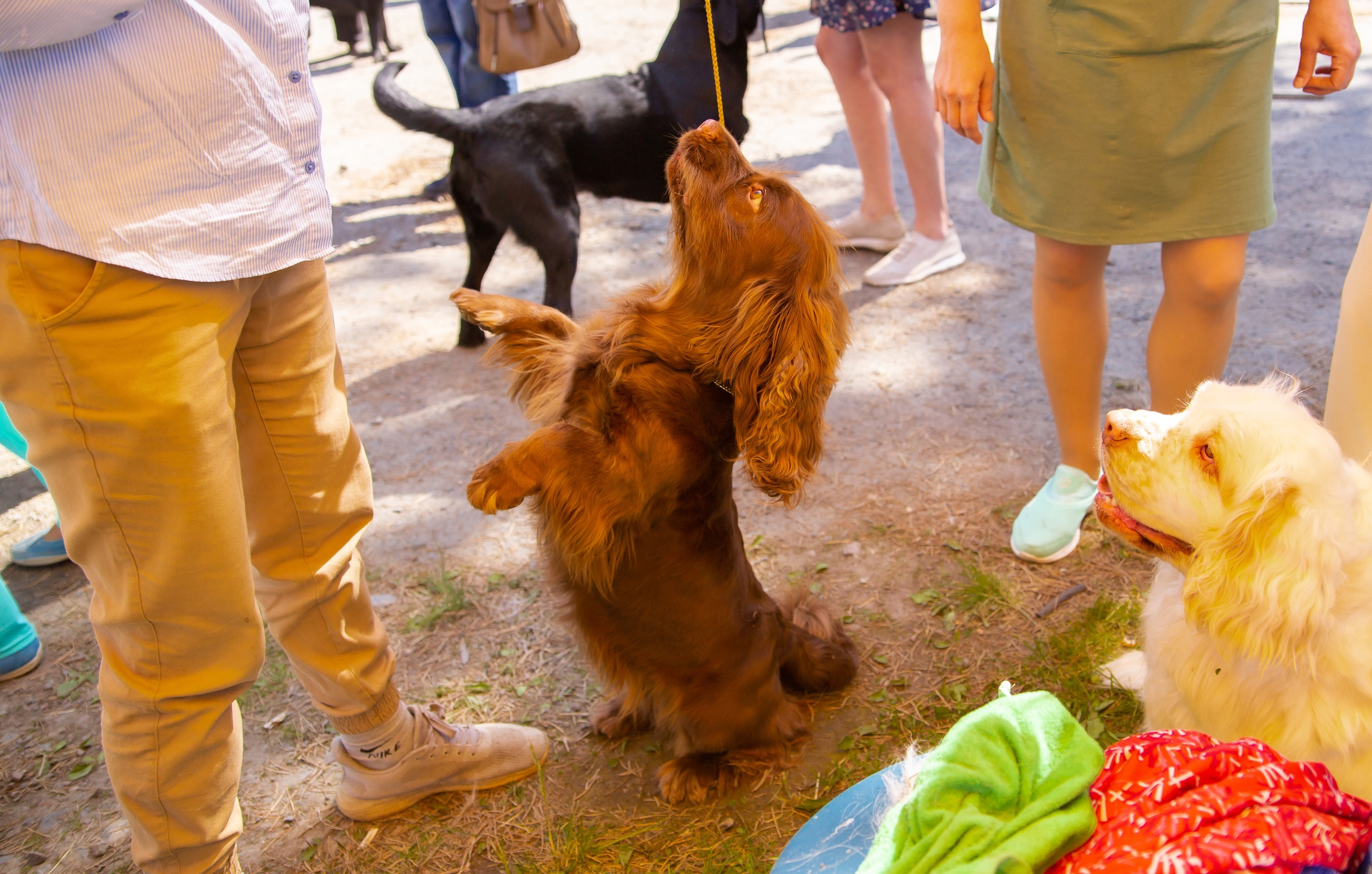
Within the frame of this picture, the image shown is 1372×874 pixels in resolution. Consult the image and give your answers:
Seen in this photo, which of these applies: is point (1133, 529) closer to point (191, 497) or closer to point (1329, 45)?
point (1329, 45)

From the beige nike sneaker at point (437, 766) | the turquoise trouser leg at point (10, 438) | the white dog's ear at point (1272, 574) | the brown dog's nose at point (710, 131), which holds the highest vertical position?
the brown dog's nose at point (710, 131)

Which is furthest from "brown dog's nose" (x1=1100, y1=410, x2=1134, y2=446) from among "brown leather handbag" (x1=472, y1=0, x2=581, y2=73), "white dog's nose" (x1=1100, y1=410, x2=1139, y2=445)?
"brown leather handbag" (x1=472, y1=0, x2=581, y2=73)

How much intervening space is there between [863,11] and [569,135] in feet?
4.84

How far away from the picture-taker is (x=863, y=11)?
4301mm

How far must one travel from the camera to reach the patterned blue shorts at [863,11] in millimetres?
4258

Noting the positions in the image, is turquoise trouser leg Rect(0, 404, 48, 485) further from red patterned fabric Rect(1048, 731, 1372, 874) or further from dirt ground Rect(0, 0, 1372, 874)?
red patterned fabric Rect(1048, 731, 1372, 874)

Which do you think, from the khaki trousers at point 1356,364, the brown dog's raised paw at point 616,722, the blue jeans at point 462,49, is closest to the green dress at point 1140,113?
the khaki trousers at point 1356,364

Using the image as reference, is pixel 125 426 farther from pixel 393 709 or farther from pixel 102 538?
pixel 393 709

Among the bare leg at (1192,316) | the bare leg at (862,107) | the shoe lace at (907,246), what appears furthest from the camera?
the shoe lace at (907,246)

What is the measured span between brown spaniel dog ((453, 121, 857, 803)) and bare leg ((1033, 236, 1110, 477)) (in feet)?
2.91

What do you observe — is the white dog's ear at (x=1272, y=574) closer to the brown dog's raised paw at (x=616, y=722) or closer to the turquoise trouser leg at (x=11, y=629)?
the brown dog's raised paw at (x=616, y=722)

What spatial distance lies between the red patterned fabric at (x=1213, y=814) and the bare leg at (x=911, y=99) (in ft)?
12.3

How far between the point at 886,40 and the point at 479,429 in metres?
2.64

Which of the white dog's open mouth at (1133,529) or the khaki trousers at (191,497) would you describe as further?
the white dog's open mouth at (1133,529)
